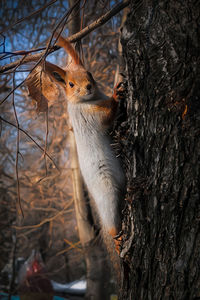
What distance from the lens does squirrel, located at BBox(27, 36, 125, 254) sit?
48.4 inches

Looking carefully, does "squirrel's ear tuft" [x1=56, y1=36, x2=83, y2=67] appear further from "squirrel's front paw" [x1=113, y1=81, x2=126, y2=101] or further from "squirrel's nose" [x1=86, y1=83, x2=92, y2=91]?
"squirrel's front paw" [x1=113, y1=81, x2=126, y2=101]

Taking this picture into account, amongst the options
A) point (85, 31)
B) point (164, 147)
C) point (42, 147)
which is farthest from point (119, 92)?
point (42, 147)

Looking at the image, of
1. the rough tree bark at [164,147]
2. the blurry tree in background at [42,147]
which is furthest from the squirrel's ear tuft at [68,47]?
the blurry tree in background at [42,147]

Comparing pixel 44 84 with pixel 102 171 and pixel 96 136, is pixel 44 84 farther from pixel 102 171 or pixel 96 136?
pixel 102 171

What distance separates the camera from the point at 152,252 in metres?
0.94

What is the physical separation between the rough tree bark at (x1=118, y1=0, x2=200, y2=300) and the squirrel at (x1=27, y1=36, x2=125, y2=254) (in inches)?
9.2

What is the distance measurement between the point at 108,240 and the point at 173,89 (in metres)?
0.80

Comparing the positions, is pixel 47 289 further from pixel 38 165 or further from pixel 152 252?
pixel 152 252

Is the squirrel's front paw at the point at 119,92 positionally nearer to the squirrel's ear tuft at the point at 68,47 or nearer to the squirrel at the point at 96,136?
the squirrel at the point at 96,136

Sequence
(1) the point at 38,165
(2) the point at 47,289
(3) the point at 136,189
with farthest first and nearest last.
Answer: (1) the point at 38,165, (2) the point at 47,289, (3) the point at 136,189

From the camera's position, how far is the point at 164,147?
0.91 m

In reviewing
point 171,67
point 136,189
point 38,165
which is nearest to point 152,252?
point 136,189

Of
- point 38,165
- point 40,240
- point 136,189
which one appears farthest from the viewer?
point 40,240

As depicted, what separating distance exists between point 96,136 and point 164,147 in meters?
0.48
